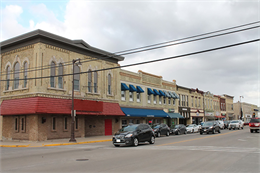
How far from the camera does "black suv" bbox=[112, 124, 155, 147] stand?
57.2ft

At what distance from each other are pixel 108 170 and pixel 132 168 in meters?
0.92

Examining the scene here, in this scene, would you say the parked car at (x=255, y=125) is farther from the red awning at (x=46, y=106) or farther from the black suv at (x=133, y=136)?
the red awning at (x=46, y=106)

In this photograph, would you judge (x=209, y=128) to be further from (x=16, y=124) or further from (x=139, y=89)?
(x=16, y=124)

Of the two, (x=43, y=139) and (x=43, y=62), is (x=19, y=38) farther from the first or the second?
(x=43, y=139)

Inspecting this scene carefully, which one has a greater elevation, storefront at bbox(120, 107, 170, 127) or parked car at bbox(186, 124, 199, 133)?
storefront at bbox(120, 107, 170, 127)

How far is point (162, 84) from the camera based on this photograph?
45.8m

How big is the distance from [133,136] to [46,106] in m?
10.1

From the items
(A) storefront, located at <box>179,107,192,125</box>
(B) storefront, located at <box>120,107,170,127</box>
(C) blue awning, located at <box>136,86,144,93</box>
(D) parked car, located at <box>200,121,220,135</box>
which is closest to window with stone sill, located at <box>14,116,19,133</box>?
(B) storefront, located at <box>120,107,170,127</box>

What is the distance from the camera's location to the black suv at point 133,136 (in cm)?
1743

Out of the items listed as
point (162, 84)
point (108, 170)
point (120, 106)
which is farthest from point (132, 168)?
point (162, 84)

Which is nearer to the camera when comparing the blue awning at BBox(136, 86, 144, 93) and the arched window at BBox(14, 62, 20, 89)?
the arched window at BBox(14, 62, 20, 89)

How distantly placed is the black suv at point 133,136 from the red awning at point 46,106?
8668 mm

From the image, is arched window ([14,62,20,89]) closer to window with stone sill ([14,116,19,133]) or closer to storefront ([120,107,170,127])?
window with stone sill ([14,116,19,133])

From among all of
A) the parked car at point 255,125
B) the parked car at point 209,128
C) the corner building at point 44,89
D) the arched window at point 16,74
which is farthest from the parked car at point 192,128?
the arched window at point 16,74
